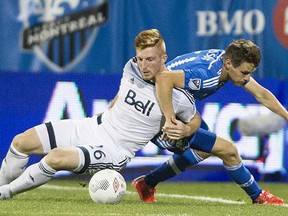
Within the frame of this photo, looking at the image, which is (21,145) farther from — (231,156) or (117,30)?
(117,30)

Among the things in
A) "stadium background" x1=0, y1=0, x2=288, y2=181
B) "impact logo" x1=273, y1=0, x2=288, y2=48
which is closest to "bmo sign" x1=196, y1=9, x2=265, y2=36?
"stadium background" x1=0, y1=0, x2=288, y2=181

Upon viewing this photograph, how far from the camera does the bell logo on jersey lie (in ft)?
30.9

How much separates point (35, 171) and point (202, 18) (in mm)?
5953

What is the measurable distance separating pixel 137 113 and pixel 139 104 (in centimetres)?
8

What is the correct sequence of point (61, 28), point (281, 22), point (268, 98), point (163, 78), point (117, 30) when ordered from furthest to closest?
point (281, 22)
point (61, 28)
point (117, 30)
point (268, 98)
point (163, 78)

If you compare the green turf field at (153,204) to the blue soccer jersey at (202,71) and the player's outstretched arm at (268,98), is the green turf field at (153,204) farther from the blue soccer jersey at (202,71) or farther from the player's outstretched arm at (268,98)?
the blue soccer jersey at (202,71)

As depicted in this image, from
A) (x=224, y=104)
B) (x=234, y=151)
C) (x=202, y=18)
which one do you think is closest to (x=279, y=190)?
(x=224, y=104)

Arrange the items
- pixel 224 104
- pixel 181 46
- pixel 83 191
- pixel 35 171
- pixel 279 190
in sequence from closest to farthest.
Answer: pixel 35 171 → pixel 83 191 → pixel 279 190 → pixel 224 104 → pixel 181 46

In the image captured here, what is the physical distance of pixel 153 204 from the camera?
9641 millimetres

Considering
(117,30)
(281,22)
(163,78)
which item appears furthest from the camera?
(281,22)

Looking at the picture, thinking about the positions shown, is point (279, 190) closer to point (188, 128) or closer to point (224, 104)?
point (224, 104)

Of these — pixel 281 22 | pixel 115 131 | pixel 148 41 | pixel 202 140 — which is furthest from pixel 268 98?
pixel 281 22

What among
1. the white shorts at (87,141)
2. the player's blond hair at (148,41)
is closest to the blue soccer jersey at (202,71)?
the player's blond hair at (148,41)

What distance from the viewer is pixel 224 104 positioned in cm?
1295
